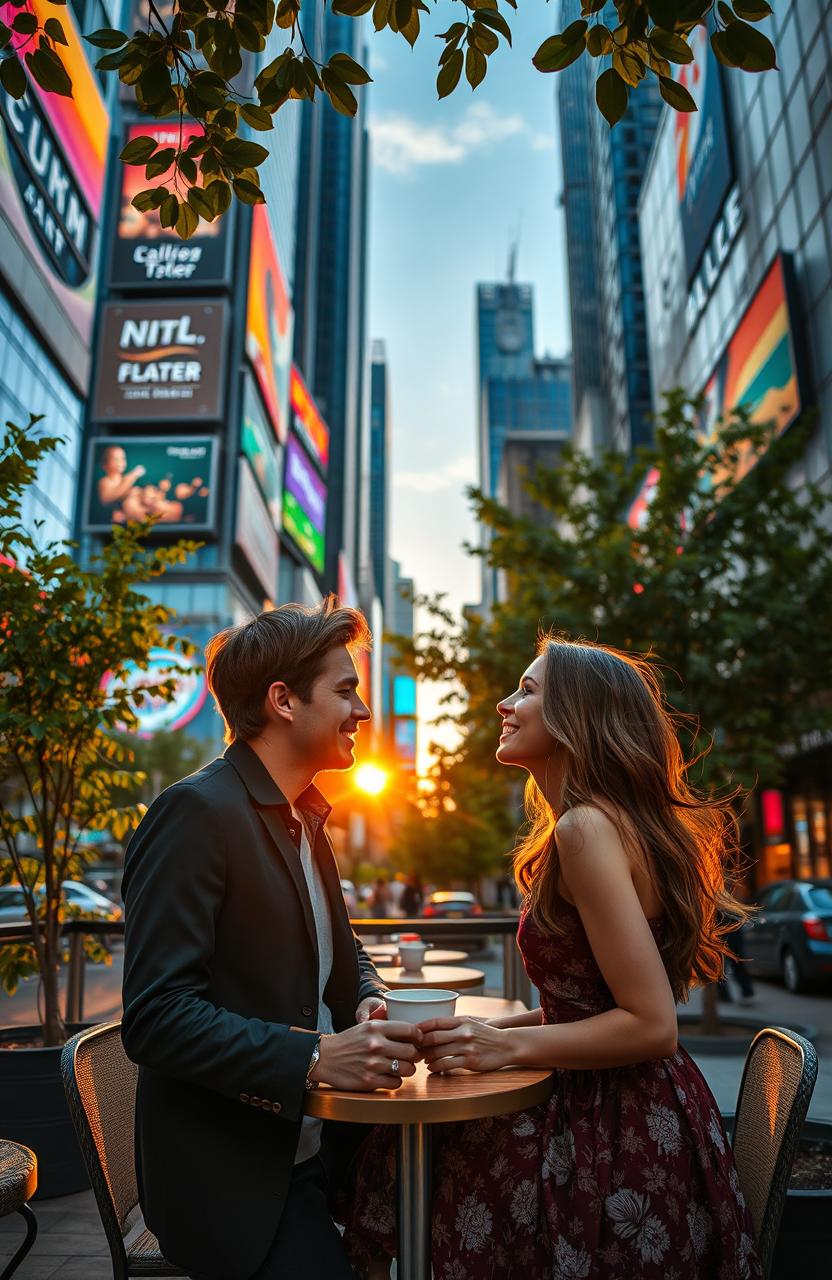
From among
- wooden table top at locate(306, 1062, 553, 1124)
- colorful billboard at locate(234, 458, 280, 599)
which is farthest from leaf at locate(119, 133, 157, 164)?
colorful billboard at locate(234, 458, 280, 599)

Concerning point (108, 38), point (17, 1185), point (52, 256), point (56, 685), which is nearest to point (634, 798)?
point (17, 1185)

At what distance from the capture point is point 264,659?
7.79ft

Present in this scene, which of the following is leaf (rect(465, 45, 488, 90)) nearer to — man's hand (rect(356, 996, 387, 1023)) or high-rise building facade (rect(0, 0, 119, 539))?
man's hand (rect(356, 996, 387, 1023))

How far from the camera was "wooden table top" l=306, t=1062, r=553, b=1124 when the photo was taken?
5.91 feet

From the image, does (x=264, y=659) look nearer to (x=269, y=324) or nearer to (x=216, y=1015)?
(x=216, y=1015)

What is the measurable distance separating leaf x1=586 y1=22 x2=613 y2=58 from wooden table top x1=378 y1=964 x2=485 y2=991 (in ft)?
10.2

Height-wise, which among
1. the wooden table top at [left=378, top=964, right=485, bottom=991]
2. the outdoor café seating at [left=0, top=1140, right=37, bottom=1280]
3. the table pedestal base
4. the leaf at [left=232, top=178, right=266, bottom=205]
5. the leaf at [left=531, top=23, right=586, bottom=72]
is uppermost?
the leaf at [left=232, top=178, right=266, bottom=205]

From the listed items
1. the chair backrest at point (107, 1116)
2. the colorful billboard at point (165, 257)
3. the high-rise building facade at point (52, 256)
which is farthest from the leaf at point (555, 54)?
the colorful billboard at point (165, 257)

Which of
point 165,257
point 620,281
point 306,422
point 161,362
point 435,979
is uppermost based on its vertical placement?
point 306,422

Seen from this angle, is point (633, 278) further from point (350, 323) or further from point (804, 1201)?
point (350, 323)

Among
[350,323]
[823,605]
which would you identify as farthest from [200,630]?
[350,323]

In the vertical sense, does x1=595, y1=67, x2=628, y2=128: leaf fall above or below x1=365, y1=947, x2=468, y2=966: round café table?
above

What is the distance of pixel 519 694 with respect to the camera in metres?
2.54

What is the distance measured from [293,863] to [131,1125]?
107cm
